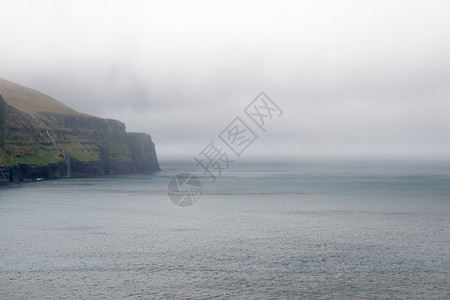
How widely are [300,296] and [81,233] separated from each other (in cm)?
6311

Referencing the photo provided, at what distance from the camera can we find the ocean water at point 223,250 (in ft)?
208

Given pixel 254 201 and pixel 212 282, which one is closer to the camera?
pixel 212 282

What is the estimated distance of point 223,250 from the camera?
87.1m

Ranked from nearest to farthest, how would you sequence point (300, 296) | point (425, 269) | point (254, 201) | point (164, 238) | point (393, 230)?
point (300, 296) < point (425, 269) < point (164, 238) < point (393, 230) < point (254, 201)

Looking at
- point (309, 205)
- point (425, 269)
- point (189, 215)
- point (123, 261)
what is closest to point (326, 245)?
point (425, 269)

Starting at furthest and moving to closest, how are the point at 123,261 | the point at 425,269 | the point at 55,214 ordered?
1. the point at 55,214
2. the point at 123,261
3. the point at 425,269

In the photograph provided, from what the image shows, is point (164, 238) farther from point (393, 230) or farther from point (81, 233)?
point (393, 230)

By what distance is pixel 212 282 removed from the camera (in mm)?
66000

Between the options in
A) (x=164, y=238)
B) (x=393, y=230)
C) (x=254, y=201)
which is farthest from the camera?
(x=254, y=201)

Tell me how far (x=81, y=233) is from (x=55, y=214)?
3360cm

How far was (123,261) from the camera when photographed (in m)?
78.4

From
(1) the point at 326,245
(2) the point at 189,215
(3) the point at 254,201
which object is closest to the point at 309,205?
(3) the point at 254,201

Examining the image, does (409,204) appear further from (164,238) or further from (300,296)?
(300,296)

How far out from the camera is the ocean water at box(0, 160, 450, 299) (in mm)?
63438
